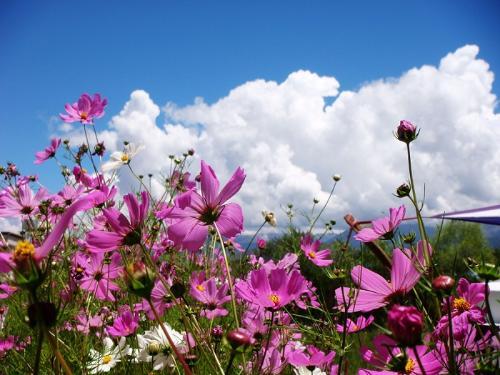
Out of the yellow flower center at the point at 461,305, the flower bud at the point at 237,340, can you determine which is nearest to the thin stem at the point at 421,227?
the yellow flower center at the point at 461,305

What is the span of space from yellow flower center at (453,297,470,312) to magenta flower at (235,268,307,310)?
0.74 feet

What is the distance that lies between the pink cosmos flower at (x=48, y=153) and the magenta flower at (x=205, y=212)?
Answer: 1.47 m

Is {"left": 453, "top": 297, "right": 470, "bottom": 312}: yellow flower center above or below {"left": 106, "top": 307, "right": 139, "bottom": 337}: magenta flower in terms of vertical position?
above

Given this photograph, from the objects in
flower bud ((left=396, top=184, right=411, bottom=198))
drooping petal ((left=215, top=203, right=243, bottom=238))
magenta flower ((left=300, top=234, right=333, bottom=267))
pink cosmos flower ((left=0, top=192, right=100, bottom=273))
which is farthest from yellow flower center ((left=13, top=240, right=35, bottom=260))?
magenta flower ((left=300, top=234, right=333, bottom=267))

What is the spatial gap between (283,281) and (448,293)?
35 cm

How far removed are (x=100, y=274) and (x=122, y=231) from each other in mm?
593

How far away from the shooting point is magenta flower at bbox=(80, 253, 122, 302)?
40.3 inches

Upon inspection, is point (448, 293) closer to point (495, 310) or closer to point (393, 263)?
point (393, 263)

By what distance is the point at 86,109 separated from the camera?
1.59m

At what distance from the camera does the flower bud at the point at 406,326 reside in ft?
1.11

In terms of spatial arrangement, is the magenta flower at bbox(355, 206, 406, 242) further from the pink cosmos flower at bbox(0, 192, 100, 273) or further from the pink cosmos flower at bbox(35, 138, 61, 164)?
the pink cosmos flower at bbox(35, 138, 61, 164)

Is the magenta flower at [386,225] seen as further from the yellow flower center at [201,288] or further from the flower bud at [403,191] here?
the yellow flower center at [201,288]

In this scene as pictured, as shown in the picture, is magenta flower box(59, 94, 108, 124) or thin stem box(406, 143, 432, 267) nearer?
thin stem box(406, 143, 432, 267)

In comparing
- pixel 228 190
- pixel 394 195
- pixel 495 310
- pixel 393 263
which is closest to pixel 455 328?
pixel 393 263
